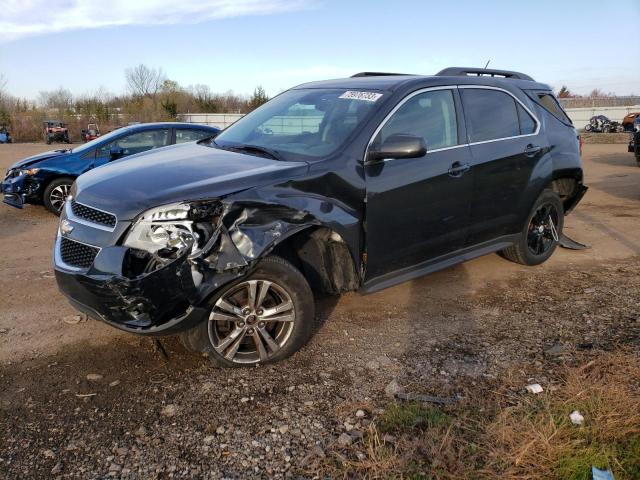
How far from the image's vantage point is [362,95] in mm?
4309

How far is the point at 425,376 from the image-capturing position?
350cm

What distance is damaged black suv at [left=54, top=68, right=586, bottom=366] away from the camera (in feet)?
10.4

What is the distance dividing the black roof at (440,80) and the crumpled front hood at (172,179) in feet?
4.00

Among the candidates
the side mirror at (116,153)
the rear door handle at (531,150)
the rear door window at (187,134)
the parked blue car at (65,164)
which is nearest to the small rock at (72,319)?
the rear door handle at (531,150)

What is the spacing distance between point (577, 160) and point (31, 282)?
5845mm

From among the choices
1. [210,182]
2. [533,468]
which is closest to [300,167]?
[210,182]

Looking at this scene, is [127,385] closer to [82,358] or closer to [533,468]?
[82,358]

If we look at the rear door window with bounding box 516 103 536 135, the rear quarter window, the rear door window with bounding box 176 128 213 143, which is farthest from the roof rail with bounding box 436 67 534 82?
the rear door window with bounding box 176 128 213 143

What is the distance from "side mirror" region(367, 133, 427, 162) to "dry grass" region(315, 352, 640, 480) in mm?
1684

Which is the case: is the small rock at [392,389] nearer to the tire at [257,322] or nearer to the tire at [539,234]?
the tire at [257,322]

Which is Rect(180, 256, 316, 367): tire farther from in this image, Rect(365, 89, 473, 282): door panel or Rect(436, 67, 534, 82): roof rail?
Rect(436, 67, 534, 82): roof rail

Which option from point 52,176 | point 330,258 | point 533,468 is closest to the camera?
point 533,468

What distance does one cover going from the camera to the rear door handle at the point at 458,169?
4.41 metres

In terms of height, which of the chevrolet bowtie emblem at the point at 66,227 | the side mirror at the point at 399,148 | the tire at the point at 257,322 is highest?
the side mirror at the point at 399,148
